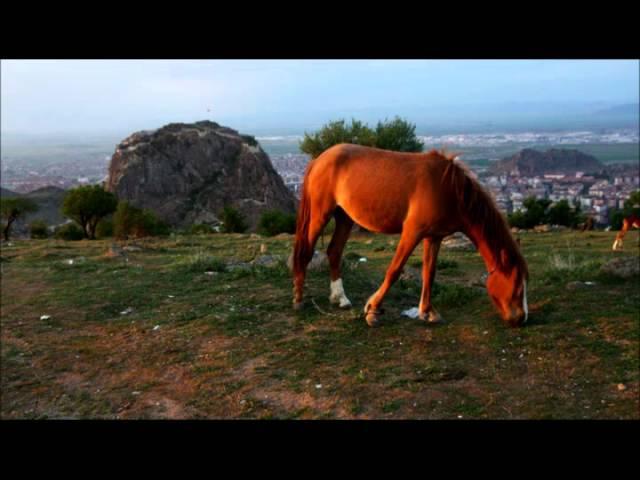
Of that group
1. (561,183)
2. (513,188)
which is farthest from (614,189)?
(513,188)

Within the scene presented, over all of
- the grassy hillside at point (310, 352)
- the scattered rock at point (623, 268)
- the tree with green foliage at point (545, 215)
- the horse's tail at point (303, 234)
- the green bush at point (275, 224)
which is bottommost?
the green bush at point (275, 224)

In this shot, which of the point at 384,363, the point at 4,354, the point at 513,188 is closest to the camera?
the point at 384,363

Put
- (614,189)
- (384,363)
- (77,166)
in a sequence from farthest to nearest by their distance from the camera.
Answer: (77,166)
(614,189)
(384,363)

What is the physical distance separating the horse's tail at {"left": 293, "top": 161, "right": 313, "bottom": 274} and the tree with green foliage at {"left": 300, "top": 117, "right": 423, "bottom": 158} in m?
17.9

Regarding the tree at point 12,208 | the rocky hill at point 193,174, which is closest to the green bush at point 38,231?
the tree at point 12,208

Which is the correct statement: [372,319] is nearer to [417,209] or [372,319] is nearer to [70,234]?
[417,209]

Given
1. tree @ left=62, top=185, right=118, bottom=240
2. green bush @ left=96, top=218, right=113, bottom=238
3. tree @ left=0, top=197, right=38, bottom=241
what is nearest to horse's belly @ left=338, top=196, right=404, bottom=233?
tree @ left=62, top=185, right=118, bottom=240

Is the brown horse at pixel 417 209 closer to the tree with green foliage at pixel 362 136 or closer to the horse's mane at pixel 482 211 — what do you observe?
the horse's mane at pixel 482 211

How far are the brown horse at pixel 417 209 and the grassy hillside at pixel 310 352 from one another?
0.45 m

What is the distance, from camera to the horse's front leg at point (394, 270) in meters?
6.04

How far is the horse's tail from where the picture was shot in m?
7.19
